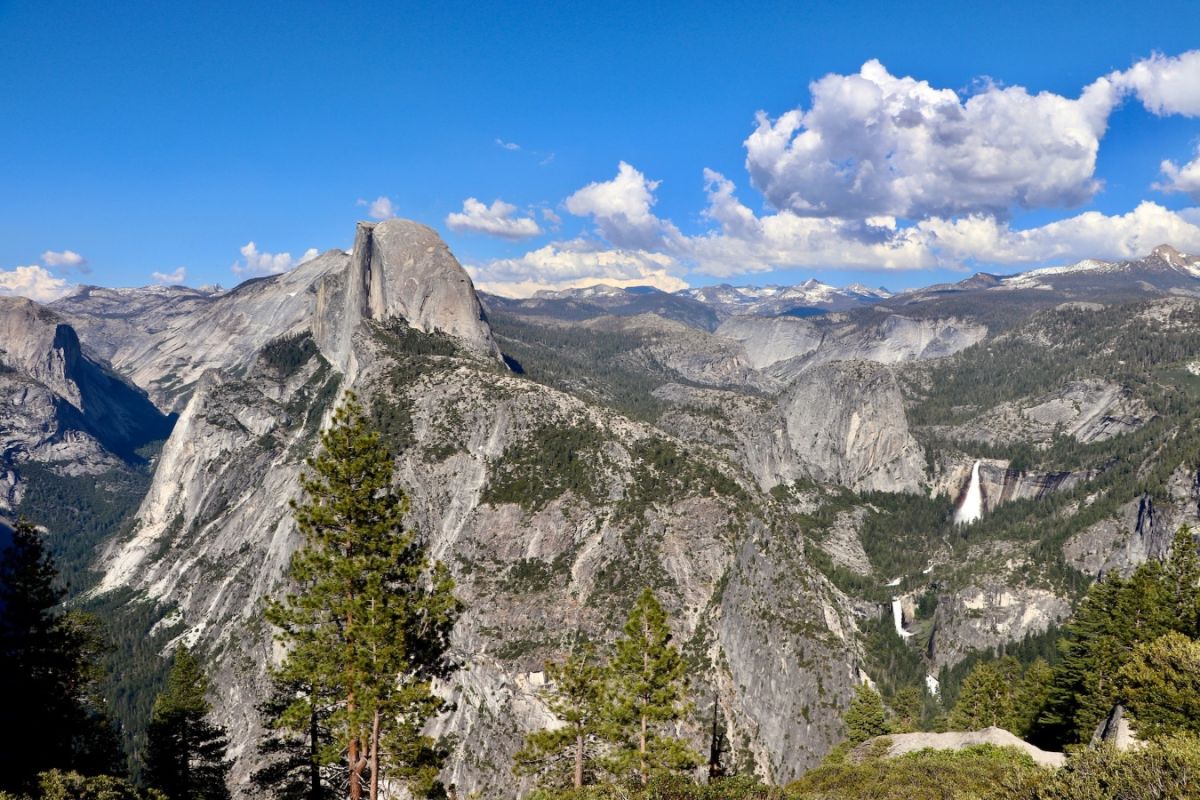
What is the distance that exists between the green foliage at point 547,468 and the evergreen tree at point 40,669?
81694 mm

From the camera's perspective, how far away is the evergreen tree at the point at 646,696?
3309 cm

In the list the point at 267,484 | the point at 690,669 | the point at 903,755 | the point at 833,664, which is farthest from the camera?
the point at 267,484

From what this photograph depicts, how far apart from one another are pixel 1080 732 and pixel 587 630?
5845 cm

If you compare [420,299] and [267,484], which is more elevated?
[420,299]

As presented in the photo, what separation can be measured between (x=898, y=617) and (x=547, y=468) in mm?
98133

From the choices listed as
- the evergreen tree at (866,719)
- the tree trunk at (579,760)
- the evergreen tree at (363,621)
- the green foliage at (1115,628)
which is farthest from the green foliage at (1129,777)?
the evergreen tree at (866,719)

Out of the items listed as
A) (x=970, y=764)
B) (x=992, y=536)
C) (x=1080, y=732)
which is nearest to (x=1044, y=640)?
(x=992, y=536)

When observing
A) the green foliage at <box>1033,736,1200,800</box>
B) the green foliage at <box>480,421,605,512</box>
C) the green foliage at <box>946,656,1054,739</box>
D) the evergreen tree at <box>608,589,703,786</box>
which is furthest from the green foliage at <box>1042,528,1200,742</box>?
the green foliage at <box>480,421,605,512</box>

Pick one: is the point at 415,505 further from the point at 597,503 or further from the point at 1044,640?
the point at 1044,640

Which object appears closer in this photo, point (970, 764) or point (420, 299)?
point (970, 764)

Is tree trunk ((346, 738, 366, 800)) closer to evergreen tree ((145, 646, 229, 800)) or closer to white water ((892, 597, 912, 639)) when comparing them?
evergreen tree ((145, 646, 229, 800))

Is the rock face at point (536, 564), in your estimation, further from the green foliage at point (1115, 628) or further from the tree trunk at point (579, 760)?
the tree trunk at point (579, 760)

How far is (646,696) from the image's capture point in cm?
3403

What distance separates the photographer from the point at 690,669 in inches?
3492
